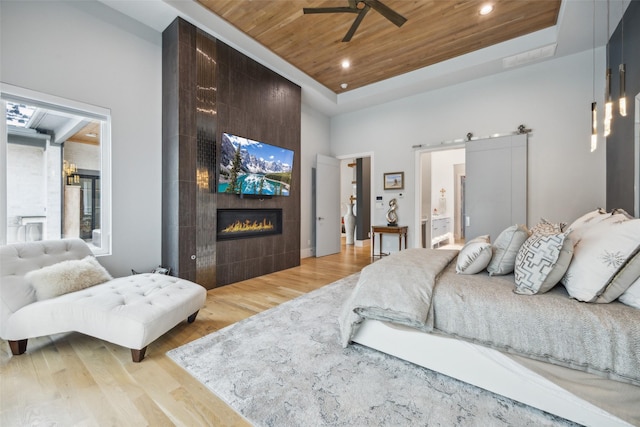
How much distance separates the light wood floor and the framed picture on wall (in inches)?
161

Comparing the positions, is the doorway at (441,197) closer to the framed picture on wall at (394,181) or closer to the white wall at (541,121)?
the framed picture on wall at (394,181)

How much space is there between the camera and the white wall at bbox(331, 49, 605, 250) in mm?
3650

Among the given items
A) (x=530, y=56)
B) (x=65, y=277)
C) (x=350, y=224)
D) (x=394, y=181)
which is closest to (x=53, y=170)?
(x=65, y=277)

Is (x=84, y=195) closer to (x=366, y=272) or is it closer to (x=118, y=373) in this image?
(x=118, y=373)

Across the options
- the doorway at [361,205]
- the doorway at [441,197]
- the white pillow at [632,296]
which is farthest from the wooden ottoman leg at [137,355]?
the doorway at [361,205]

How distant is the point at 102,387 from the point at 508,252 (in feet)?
9.08

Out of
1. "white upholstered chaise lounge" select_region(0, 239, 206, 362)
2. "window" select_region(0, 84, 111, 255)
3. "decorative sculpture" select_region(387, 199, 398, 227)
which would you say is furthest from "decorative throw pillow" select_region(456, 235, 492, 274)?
"window" select_region(0, 84, 111, 255)

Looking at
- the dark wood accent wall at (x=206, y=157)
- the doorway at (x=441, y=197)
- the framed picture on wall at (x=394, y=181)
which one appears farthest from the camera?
the doorway at (x=441, y=197)

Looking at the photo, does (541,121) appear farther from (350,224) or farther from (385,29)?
(350,224)

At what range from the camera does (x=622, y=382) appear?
117 centimetres

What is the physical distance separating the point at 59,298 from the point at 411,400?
8.33ft

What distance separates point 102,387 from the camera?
1.54 m

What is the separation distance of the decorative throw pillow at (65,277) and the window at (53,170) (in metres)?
0.76

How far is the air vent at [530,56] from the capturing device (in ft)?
11.6
